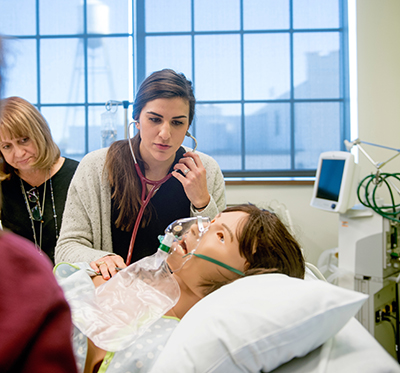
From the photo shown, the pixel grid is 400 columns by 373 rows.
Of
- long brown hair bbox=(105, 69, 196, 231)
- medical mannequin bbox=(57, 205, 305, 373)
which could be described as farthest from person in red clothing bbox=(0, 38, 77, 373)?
long brown hair bbox=(105, 69, 196, 231)

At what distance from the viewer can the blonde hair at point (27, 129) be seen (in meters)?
1.69

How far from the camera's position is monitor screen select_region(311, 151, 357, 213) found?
209 cm

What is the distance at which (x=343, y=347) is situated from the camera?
2.38 feet

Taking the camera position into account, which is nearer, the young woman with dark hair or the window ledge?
the young woman with dark hair

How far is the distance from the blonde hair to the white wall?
6.02 ft

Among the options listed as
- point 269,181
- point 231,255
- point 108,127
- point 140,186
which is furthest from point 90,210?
point 269,181

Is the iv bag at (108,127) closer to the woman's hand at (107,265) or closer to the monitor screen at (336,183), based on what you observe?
the monitor screen at (336,183)

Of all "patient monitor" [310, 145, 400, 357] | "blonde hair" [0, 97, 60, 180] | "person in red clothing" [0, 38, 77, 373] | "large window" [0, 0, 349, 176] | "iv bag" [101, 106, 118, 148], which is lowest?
"patient monitor" [310, 145, 400, 357]

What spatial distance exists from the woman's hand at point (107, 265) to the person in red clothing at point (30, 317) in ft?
2.59

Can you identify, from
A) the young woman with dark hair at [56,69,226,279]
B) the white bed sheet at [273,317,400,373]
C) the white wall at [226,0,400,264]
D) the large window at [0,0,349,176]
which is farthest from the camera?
the large window at [0,0,349,176]

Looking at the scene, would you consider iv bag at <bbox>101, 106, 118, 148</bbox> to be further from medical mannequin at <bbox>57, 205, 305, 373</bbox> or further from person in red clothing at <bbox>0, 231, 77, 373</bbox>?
person in red clothing at <bbox>0, 231, 77, 373</bbox>

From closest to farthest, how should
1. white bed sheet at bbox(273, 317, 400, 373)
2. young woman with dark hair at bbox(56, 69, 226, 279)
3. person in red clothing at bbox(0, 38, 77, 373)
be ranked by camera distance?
1. person in red clothing at bbox(0, 38, 77, 373)
2. white bed sheet at bbox(273, 317, 400, 373)
3. young woman with dark hair at bbox(56, 69, 226, 279)

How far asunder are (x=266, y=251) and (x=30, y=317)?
794 millimetres

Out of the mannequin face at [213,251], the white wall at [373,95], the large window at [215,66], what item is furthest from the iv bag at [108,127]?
the mannequin face at [213,251]
